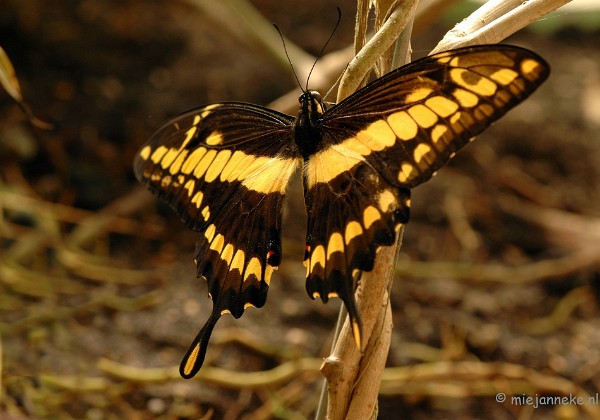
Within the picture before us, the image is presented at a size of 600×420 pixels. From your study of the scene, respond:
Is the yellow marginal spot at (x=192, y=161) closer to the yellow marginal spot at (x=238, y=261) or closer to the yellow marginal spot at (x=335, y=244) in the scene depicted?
the yellow marginal spot at (x=238, y=261)

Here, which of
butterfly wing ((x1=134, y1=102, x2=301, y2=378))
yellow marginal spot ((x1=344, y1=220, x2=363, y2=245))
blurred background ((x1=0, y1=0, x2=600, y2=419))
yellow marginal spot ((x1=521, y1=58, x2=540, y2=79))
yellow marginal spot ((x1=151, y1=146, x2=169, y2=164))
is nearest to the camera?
yellow marginal spot ((x1=521, y1=58, x2=540, y2=79))

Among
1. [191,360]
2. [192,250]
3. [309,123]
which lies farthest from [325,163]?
[192,250]

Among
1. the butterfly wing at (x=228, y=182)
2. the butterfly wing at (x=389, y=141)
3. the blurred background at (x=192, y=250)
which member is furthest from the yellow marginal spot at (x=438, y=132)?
the blurred background at (x=192, y=250)

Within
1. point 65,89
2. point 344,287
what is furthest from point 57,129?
point 344,287

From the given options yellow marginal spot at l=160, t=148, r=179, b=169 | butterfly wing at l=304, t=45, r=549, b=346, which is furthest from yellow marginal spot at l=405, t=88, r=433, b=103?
yellow marginal spot at l=160, t=148, r=179, b=169

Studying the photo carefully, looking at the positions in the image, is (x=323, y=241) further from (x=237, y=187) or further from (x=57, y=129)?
(x=57, y=129)

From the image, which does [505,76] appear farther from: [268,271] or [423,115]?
[268,271]

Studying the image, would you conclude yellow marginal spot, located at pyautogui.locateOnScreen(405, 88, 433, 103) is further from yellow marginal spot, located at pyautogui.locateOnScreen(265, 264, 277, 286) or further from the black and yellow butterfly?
yellow marginal spot, located at pyautogui.locateOnScreen(265, 264, 277, 286)
